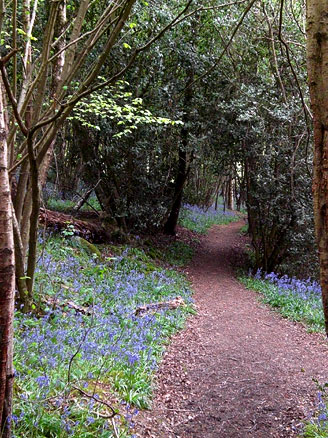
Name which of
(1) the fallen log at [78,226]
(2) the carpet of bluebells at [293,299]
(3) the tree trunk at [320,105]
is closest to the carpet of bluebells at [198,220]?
(2) the carpet of bluebells at [293,299]

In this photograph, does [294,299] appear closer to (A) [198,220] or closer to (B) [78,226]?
(B) [78,226]

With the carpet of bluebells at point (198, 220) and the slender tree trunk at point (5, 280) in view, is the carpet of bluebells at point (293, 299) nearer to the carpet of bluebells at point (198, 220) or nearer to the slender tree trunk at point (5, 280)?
the slender tree trunk at point (5, 280)

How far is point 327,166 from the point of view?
1854 millimetres

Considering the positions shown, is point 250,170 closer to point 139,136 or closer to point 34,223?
point 139,136

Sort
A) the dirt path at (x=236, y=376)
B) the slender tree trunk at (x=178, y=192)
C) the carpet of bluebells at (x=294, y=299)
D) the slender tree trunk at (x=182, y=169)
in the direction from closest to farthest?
the dirt path at (x=236, y=376) < the carpet of bluebells at (x=294, y=299) < the slender tree trunk at (x=182, y=169) < the slender tree trunk at (x=178, y=192)

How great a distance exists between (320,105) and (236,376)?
12.7ft

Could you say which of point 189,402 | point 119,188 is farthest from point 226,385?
A: point 119,188

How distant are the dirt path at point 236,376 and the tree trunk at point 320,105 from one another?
247cm

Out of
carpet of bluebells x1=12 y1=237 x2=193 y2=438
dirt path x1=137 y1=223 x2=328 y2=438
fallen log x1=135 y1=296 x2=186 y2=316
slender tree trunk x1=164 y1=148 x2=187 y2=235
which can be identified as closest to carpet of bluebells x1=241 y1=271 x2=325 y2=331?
dirt path x1=137 y1=223 x2=328 y2=438

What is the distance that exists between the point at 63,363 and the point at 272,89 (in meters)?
10.2

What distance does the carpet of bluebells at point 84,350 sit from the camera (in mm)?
2949

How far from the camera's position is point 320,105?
1.85 meters

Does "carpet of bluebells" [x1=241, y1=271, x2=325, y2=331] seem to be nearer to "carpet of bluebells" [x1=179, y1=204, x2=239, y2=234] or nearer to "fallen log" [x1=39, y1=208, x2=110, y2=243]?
"fallen log" [x1=39, y1=208, x2=110, y2=243]

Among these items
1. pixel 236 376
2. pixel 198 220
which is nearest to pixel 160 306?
pixel 236 376
